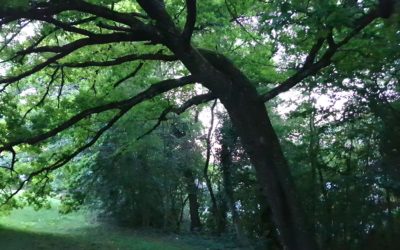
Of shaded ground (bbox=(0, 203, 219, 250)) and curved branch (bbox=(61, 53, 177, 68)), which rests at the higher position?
curved branch (bbox=(61, 53, 177, 68))

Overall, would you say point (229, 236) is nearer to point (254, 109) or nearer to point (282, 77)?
point (282, 77)

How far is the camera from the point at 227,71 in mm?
8016

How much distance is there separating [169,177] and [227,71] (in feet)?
26.7

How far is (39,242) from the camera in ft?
40.3

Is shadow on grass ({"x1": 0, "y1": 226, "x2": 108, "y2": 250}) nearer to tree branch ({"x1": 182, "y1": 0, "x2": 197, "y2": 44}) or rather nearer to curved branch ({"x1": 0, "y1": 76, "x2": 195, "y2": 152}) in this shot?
curved branch ({"x1": 0, "y1": 76, "x2": 195, "y2": 152})

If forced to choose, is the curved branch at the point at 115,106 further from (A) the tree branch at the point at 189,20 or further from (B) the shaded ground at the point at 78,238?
(B) the shaded ground at the point at 78,238

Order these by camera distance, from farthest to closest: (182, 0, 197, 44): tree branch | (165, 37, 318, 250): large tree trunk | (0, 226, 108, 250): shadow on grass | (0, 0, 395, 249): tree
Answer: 1. (0, 226, 108, 250): shadow on grass
2. (165, 37, 318, 250): large tree trunk
3. (0, 0, 395, 249): tree
4. (182, 0, 197, 44): tree branch

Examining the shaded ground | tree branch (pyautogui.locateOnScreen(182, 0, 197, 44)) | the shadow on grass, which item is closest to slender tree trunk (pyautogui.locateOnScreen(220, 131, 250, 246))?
the shaded ground

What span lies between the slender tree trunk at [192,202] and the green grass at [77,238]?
1.99 m

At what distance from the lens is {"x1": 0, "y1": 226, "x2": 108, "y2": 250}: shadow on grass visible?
11.7 metres

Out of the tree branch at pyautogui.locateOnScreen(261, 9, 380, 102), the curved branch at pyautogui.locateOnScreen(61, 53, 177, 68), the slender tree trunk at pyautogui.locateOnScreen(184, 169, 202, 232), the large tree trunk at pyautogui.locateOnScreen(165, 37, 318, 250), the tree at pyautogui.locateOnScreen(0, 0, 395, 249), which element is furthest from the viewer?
the slender tree trunk at pyautogui.locateOnScreen(184, 169, 202, 232)

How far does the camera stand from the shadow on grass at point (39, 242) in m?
11.7

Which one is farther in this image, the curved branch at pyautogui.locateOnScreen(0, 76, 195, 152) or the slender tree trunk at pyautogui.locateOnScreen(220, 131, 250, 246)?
the slender tree trunk at pyautogui.locateOnScreen(220, 131, 250, 246)

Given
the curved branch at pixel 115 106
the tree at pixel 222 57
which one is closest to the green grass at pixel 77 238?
the tree at pixel 222 57
